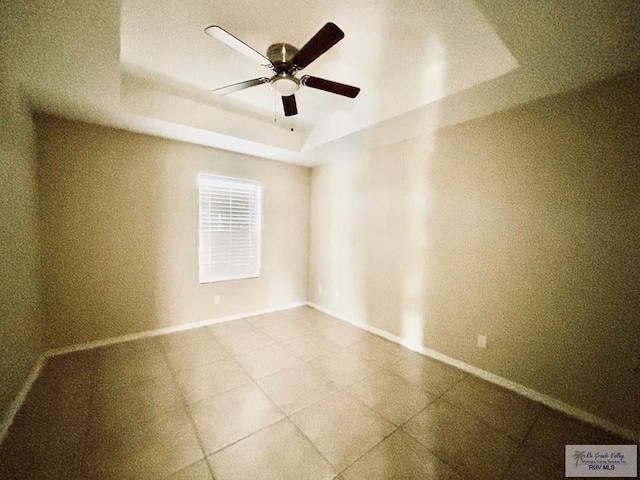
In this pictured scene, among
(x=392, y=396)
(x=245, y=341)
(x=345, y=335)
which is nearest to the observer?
(x=392, y=396)

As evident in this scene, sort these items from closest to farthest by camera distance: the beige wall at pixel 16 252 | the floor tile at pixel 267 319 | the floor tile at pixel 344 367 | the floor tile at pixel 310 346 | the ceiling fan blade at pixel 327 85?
the beige wall at pixel 16 252 < the ceiling fan blade at pixel 327 85 < the floor tile at pixel 344 367 < the floor tile at pixel 310 346 < the floor tile at pixel 267 319

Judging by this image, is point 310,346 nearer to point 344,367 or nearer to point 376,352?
point 344,367

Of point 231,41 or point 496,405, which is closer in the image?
point 231,41

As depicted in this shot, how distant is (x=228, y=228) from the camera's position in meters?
3.89

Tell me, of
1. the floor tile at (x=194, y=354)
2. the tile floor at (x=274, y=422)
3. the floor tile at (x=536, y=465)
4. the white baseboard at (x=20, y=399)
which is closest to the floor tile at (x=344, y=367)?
the tile floor at (x=274, y=422)

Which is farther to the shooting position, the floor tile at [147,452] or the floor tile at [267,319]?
the floor tile at [267,319]

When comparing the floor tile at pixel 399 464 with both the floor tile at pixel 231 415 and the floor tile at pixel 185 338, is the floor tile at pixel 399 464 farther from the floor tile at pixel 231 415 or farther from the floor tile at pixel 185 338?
the floor tile at pixel 185 338

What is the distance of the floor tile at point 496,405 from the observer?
6.11ft

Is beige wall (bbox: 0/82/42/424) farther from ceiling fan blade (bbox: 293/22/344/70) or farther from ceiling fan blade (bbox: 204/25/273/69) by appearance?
ceiling fan blade (bbox: 293/22/344/70)

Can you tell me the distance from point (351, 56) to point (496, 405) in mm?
3206

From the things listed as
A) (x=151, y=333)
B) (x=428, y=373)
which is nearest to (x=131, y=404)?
(x=151, y=333)

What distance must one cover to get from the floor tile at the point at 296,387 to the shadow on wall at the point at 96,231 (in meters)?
2.04

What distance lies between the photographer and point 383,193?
11.4 feet

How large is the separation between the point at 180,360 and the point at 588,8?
13.6 feet
